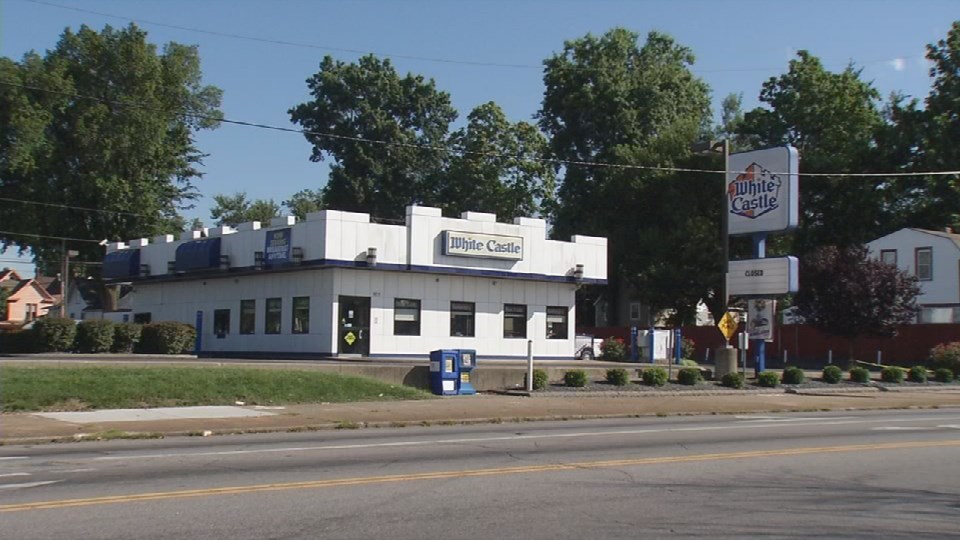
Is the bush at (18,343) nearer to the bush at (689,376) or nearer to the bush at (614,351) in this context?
the bush at (689,376)

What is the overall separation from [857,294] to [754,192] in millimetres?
11394

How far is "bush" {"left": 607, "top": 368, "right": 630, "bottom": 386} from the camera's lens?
30.7m

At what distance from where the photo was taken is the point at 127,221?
59.8 m

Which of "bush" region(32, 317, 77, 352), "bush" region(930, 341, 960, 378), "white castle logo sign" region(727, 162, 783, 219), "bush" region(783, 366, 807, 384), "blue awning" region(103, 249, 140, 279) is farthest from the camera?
"blue awning" region(103, 249, 140, 279)

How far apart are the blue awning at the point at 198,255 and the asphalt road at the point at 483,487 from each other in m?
25.1

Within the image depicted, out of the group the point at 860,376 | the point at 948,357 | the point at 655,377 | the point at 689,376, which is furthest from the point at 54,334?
the point at 948,357

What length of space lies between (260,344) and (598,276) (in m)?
15.2

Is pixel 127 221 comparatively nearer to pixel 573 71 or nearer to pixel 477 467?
pixel 573 71

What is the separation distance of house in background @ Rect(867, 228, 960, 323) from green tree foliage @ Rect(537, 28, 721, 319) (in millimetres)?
11114

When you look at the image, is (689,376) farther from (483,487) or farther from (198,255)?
(483,487)

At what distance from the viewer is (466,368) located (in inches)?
1081

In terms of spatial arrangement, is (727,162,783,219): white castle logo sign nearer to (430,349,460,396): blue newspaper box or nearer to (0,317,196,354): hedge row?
(430,349,460,396): blue newspaper box

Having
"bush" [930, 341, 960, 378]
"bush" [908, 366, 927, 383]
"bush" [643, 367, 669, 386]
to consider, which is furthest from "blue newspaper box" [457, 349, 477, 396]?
"bush" [930, 341, 960, 378]

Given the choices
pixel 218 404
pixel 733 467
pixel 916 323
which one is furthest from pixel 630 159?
pixel 733 467
